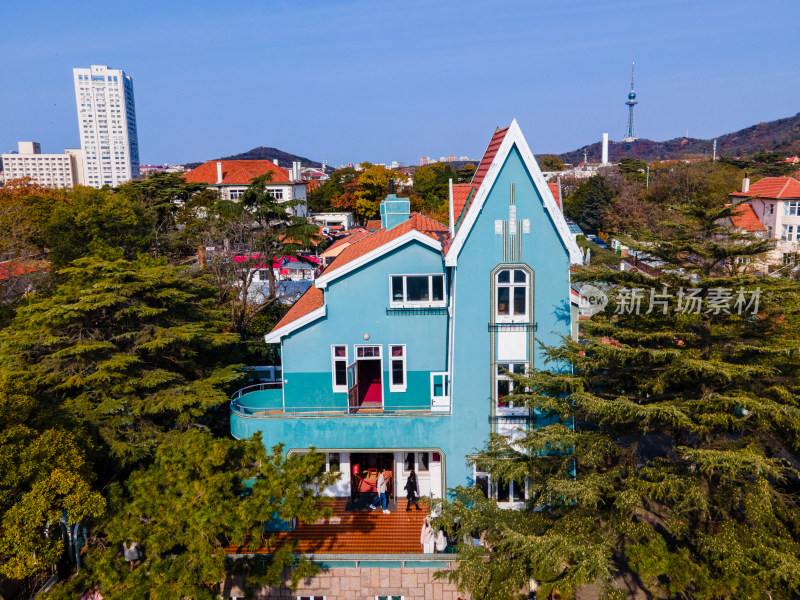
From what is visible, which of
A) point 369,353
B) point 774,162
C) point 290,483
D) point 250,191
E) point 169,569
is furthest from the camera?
point 774,162

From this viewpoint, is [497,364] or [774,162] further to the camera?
[774,162]

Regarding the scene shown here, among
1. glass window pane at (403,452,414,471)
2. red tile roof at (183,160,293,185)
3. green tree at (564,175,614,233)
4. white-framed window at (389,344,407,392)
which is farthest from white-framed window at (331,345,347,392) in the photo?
green tree at (564,175,614,233)

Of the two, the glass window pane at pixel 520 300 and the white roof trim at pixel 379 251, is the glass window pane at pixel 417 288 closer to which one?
the white roof trim at pixel 379 251

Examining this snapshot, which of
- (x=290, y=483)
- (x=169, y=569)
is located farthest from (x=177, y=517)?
(x=290, y=483)

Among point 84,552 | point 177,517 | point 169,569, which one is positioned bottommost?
point 84,552

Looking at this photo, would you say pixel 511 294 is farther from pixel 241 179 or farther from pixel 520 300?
pixel 241 179

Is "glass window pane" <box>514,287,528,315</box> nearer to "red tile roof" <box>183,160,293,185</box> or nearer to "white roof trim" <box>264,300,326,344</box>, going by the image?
"white roof trim" <box>264,300,326,344</box>

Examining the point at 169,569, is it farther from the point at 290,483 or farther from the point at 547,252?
the point at 547,252
